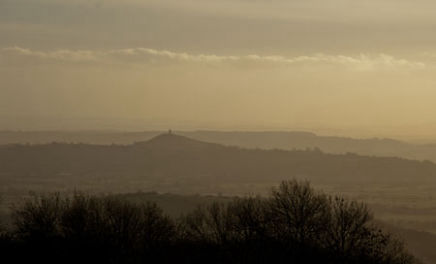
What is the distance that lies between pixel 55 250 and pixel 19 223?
9.32 metres

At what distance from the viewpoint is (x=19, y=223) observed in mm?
67375

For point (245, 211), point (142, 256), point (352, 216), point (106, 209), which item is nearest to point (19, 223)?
point (106, 209)

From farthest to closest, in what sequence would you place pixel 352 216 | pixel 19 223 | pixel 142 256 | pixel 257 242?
pixel 19 223 < pixel 352 216 < pixel 257 242 < pixel 142 256

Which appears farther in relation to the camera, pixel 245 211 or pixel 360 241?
pixel 245 211

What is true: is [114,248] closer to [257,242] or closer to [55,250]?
[55,250]

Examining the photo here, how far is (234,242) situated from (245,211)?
6.86 meters

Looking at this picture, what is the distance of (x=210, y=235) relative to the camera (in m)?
66.3

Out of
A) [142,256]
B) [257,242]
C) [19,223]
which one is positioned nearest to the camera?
[142,256]

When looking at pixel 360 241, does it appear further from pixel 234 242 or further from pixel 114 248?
pixel 114 248

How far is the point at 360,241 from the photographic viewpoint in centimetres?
5938

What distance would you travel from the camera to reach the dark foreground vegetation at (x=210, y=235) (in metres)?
56.2

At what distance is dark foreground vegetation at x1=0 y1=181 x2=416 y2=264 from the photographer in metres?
56.2

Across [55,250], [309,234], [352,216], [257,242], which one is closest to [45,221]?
[55,250]

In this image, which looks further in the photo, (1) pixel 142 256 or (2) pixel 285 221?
(2) pixel 285 221
